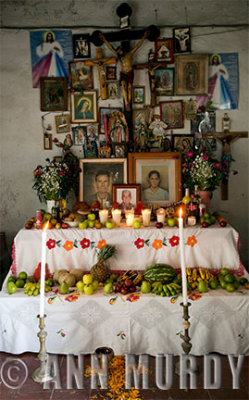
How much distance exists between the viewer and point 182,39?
17.5 ft

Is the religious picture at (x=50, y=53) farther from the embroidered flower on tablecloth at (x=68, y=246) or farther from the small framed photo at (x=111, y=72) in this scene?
the embroidered flower on tablecloth at (x=68, y=246)

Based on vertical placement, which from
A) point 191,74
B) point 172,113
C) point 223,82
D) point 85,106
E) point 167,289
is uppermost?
point 191,74

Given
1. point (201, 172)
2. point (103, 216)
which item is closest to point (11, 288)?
point (103, 216)

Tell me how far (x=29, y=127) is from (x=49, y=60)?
3.59 feet

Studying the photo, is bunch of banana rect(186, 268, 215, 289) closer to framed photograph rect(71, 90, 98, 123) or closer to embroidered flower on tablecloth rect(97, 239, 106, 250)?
embroidered flower on tablecloth rect(97, 239, 106, 250)

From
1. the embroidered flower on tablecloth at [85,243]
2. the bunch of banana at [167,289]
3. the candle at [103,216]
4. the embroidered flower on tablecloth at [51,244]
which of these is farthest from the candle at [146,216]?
the embroidered flower on tablecloth at [51,244]

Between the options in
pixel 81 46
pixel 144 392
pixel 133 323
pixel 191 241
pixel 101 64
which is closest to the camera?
pixel 144 392

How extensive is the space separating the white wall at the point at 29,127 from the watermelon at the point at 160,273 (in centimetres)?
185

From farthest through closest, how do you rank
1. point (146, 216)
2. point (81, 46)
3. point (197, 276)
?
1. point (81, 46)
2. point (146, 216)
3. point (197, 276)

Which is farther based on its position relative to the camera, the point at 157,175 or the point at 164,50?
the point at 164,50

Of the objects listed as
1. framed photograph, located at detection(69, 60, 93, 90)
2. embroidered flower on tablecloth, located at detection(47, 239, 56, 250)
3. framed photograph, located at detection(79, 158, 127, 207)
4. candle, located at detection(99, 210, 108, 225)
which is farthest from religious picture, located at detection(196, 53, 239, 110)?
embroidered flower on tablecloth, located at detection(47, 239, 56, 250)

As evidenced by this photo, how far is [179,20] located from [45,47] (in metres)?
2.11

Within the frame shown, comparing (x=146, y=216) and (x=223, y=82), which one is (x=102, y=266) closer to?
(x=146, y=216)

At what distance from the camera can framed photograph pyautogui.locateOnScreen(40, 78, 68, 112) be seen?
5472mm
